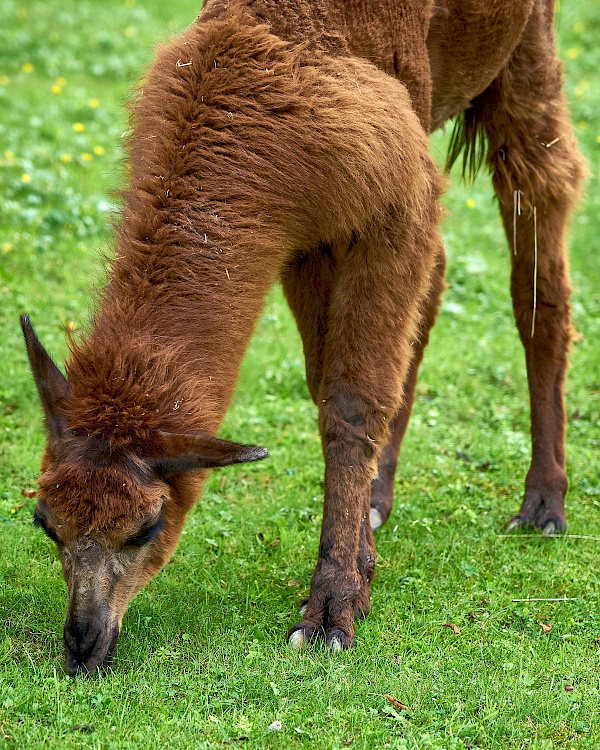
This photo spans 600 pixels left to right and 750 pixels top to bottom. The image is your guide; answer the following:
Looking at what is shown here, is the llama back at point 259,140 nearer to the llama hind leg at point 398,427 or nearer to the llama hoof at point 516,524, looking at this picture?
the llama hind leg at point 398,427

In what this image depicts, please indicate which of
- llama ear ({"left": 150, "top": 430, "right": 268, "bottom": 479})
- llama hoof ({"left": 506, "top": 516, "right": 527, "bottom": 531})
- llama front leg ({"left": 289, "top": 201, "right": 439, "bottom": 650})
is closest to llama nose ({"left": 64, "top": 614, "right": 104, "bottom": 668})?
llama ear ({"left": 150, "top": 430, "right": 268, "bottom": 479})

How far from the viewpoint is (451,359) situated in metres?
7.73

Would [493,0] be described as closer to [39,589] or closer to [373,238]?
[373,238]

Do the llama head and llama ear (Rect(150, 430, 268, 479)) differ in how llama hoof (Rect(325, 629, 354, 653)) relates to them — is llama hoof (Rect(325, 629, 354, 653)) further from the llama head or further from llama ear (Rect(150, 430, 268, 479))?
llama ear (Rect(150, 430, 268, 479))

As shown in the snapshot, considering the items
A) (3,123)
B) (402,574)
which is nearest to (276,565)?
(402,574)

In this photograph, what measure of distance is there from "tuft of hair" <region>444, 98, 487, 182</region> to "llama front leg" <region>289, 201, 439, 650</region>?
159cm

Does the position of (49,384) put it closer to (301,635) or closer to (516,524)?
(301,635)

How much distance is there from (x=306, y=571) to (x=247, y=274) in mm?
1656

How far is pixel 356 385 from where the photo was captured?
4426mm

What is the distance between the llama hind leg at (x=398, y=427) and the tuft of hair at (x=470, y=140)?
0.59 metres

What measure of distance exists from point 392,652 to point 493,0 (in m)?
3.19

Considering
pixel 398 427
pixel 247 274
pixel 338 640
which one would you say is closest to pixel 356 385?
pixel 247 274

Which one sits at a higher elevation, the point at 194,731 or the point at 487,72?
the point at 487,72

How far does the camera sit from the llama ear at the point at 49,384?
3.82 meters
